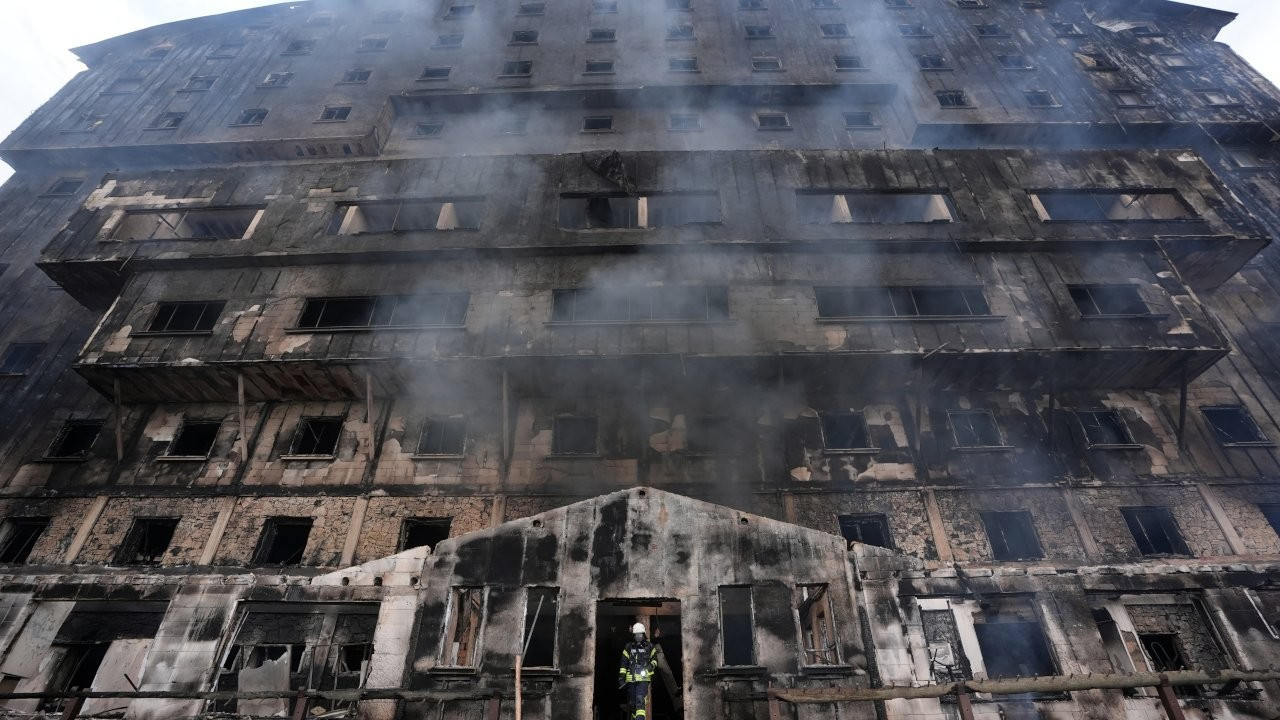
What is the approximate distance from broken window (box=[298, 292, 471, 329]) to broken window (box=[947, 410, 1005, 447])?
1352cm

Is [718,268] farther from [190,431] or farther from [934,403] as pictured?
[190,431]

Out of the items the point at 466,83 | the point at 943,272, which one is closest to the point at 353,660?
the point at 943,272

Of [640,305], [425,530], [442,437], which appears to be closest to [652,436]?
[640,305]

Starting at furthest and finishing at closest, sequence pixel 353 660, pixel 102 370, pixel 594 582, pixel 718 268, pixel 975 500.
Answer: pixel 718 268 → pixel 102 370 → pixel 975 500 → pixel 353 660 → pixel 594 582

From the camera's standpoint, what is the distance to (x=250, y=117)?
82.5 ft

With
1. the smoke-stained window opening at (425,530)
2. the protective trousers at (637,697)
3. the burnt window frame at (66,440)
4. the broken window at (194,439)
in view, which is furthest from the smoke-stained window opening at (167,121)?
the protective trousers at (637,697)

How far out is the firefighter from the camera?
28.5ft

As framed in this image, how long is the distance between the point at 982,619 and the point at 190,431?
789 inches

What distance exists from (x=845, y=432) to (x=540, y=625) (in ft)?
30.7

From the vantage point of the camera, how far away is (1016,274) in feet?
54.1

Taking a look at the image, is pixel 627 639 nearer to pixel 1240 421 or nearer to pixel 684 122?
pixel 1240 421

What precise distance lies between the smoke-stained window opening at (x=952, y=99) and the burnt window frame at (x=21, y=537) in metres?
33.1

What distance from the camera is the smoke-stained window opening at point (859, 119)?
2567 cm

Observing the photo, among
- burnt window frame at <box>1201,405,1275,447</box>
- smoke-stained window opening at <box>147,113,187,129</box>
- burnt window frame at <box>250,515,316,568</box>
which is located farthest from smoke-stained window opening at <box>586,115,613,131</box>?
burnt window frame at <box>1201,405,1275,447</box>
